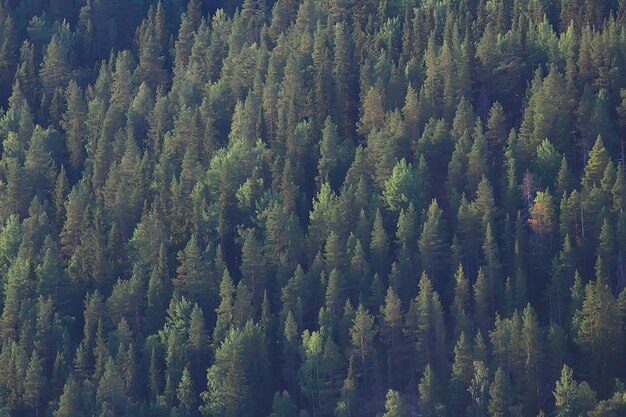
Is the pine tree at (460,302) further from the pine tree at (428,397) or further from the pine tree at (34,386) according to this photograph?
the pine tree at (34,386)

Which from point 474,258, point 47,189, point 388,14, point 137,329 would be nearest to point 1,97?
point 47,189

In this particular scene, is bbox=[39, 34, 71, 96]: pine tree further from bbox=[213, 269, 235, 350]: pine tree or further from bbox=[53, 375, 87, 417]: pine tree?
bbox=[53, 375, 87, 417]: pine tree

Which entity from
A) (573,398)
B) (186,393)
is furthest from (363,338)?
(573,398)

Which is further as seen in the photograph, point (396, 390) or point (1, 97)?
point (1, 97)

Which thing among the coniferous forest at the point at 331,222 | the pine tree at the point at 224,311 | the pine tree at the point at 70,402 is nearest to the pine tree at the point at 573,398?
the coniferous forest at the point at 331,222

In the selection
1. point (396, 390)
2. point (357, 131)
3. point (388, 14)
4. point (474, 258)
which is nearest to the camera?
point (396, 390)

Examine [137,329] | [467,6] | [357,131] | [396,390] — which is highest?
[467,6]

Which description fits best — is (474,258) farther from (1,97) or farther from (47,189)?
(1,97)

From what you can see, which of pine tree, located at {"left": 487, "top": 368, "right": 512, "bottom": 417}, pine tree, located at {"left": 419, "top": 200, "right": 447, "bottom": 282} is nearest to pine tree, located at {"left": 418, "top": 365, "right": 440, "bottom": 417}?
pine tree, located at {"left": 487, "top": 368, "right": 512, "bottom": 417}
